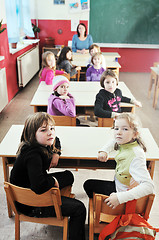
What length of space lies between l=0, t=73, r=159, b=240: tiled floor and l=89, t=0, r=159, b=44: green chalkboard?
→ 3.41ft

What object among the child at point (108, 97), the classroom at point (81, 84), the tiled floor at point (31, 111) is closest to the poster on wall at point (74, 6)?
the classroom at point (81, 84)

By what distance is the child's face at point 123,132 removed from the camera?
1.63 metres

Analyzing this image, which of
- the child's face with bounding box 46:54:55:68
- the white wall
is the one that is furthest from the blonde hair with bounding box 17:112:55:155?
the white wall

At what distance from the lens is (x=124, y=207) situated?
140 centimetres

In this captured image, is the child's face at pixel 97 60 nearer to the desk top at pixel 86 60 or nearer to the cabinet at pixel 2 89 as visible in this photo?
the desk top at pixel 86 60

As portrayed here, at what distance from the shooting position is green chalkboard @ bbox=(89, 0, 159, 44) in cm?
673

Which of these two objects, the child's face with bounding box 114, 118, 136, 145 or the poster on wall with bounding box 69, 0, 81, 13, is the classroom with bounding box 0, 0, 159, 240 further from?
→ the child's face with bounding box 114, 118, 136, 145

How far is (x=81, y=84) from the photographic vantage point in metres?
3.55

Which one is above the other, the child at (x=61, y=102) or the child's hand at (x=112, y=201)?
the child at (x=61, y=102)

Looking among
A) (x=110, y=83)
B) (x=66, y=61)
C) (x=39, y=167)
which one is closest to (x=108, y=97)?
(x=110, y=83)

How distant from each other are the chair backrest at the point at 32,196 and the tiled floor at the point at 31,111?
603mm

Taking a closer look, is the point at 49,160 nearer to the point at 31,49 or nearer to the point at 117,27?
the point at 31,49

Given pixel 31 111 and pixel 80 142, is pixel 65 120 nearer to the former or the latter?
pixel 80 142

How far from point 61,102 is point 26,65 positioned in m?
3.27
